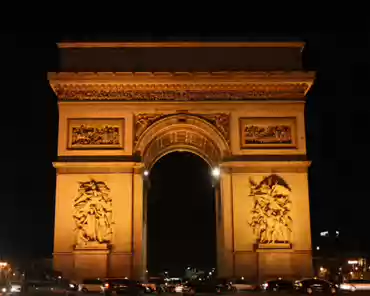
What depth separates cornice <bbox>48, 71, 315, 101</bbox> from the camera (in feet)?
107

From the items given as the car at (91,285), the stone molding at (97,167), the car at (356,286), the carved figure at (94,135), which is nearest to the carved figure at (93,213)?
the stone molding at (97,167)

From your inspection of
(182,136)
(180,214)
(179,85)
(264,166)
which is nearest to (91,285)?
(264,166)

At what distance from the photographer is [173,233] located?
2640 inches

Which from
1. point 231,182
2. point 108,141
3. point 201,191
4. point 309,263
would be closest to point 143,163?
point 108,141

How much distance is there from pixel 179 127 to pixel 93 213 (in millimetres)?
5900

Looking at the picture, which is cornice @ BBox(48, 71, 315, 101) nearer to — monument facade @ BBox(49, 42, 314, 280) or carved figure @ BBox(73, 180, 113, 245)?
monument facade @ BBox(49, 42, 314, 280)

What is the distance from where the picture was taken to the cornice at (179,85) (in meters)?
32.6

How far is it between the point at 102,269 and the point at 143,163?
5228 millimetres

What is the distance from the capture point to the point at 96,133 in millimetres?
32656

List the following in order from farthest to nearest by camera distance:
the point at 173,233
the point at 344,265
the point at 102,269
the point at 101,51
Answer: the point at 173,233 < the point at 344,265 < the point at 101,51 < the point at 102,269

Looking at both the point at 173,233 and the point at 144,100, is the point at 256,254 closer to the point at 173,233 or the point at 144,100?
the point at 144,100

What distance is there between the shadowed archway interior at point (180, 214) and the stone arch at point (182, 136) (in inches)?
811

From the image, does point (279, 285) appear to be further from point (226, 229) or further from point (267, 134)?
point (267, 134)

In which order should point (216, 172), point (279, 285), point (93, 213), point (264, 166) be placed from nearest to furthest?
1. point (279, 285)
2. point (93, 213)
3. point (264, 166)
4. point (216, 172)
